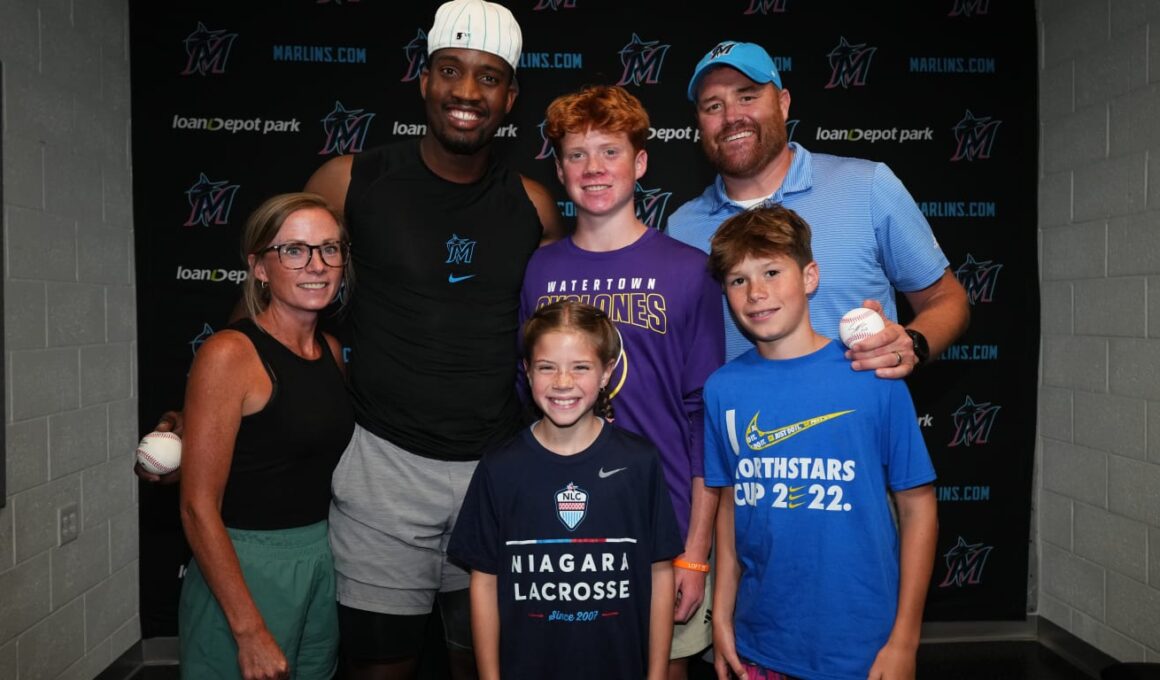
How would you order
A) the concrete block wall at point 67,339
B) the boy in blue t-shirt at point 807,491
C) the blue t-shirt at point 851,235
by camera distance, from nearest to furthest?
the boy in blue t-shirt at point 807,491
the blue t-shirt at point 851,235
the concrete block wall at point 67,339

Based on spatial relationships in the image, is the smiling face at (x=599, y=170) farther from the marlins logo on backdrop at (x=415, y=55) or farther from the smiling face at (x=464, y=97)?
the marlins logo on backdrop at (x=415, y=55)

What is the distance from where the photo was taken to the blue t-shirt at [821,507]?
1.59 m

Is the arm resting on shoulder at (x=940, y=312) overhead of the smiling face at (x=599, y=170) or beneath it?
beneath

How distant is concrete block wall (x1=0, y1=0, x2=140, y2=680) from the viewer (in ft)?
8.41

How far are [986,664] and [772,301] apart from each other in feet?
8.76

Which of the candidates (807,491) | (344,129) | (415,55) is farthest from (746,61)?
(344,129)

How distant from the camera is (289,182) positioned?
11.3 ft

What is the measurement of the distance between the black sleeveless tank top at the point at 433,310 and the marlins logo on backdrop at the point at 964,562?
8.29 ft

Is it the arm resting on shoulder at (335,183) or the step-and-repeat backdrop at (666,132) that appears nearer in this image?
the arm resting on shoulder at (335,183)

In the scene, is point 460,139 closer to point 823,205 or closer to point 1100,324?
point 823,205

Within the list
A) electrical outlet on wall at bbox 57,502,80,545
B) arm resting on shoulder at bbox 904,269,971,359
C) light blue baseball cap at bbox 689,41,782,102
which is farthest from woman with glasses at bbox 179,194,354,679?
arm resting on shoulder at bbox 904,269,971,359

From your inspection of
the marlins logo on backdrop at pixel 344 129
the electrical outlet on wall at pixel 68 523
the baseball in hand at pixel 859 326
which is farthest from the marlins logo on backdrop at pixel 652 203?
the electrical outlet on wall at pixel 68 523

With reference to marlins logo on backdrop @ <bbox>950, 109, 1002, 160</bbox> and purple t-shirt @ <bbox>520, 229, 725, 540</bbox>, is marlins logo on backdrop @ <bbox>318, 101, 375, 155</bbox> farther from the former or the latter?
marlins logo on backdrop @ <bbox>950, 109, 1002, 160</bbox>

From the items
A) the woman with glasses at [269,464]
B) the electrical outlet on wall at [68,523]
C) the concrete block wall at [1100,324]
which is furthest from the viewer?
the concrete block wall at [1100,324]
